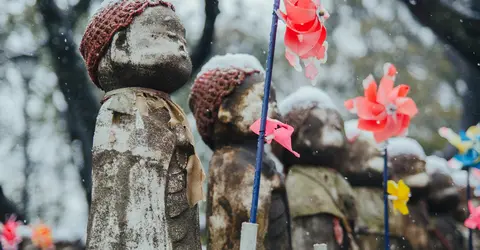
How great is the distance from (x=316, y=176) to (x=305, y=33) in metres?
2.89

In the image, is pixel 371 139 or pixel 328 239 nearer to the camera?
pixel 328 239

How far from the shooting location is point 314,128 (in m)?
5.40

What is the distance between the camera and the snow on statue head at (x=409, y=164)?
663 centimetres

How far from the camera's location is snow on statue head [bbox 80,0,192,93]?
318 cm

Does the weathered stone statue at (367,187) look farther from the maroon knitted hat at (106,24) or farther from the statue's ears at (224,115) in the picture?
the maroon knitted hat at (106,24)

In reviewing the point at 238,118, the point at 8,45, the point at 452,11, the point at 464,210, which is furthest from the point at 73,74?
the point at 464,210

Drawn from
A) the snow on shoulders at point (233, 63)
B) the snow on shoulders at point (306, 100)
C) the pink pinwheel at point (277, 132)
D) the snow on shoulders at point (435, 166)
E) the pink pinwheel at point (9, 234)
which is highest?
the pink pinwheel at point (277, 132)

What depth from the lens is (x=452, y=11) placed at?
6.74 metres

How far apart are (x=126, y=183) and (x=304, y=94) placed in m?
2.90

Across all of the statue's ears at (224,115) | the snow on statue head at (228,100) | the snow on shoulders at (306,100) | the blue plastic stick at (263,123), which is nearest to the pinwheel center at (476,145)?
the snow on shoulders at (306,100)

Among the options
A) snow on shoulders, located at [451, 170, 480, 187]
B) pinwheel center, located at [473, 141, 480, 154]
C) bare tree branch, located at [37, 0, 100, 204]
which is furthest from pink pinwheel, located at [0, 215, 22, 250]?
snow on shoulders, located at [451, 170, 480, 187]

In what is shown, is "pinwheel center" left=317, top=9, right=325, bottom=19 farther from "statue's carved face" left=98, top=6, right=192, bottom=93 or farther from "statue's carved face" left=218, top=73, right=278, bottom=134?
"statue's carved face" left=218, top=73, right=278, bottom=134

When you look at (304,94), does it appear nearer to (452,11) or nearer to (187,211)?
(452,11)

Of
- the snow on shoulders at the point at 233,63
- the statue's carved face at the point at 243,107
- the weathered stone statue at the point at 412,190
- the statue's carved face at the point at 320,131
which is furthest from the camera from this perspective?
the weathered stone statue at the point at 412,190
